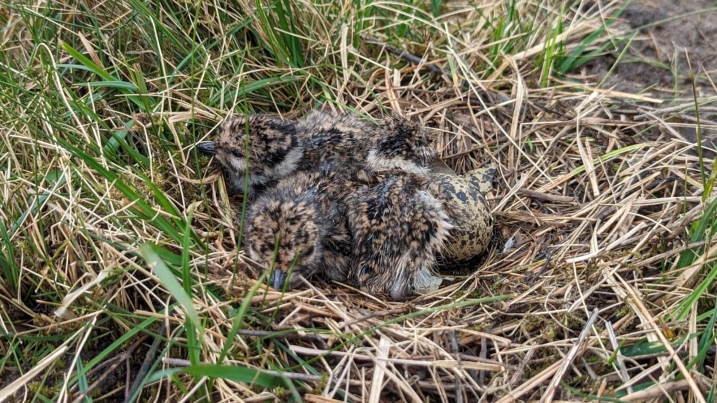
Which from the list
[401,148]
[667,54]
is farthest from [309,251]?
[667,54]

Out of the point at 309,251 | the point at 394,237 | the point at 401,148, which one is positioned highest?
the point at 401,148

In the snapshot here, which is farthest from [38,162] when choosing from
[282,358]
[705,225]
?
[705,225]

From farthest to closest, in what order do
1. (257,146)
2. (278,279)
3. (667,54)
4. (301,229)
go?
(667,54), (257,146), (301,229), (278,279)

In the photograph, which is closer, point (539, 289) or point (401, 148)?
point (539, 289)

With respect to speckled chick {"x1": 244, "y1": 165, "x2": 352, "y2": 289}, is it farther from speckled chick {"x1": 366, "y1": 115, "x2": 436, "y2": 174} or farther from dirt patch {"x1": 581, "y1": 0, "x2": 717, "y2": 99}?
dirt patch {"x1": 581, "y1": 0, "x2": 717, "y2": 99}

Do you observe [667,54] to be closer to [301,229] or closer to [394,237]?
[394,237]

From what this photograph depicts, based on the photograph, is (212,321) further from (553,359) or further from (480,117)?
(480,117)

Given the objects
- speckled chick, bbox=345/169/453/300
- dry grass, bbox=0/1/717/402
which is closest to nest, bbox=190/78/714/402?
dry grass, bbox=0/1/717/402
